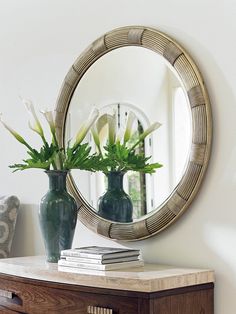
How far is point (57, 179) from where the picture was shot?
8.51 ft

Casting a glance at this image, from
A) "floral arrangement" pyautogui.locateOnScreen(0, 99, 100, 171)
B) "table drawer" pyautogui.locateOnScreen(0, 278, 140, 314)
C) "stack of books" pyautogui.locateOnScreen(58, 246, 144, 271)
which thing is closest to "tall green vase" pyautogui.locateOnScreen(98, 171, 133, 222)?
"floral arrangement" pyautogui.locateOnScreen(0, 99, 100, 171)

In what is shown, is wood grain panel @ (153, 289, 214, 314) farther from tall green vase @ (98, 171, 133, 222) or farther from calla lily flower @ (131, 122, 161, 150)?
calla lily flower @ (131, 122, 161, 150)

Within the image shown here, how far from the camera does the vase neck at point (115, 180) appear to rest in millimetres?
2631

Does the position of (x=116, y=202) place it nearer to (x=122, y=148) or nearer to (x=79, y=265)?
(x=122, y=148)

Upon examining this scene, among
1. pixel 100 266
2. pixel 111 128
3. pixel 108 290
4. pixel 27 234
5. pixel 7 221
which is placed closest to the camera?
pixel 108 290

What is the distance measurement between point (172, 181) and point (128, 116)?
1.12ft

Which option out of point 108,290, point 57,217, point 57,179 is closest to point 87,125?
point 57,179

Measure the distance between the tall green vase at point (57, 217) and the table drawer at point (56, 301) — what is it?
18cm

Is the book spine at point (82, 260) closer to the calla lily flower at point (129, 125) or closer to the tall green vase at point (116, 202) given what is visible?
the tall green vase at point (116, 202)

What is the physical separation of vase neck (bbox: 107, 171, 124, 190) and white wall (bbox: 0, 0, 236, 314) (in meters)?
0.25

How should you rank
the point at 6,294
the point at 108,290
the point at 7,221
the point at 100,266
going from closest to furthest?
the point at 108,290 → the point at 100,266 → the point at 6,294 → the point at 7,221

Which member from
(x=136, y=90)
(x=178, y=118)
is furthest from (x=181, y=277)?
(x=136, y=90)

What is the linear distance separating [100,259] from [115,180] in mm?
445

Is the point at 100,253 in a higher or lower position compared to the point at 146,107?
lower
